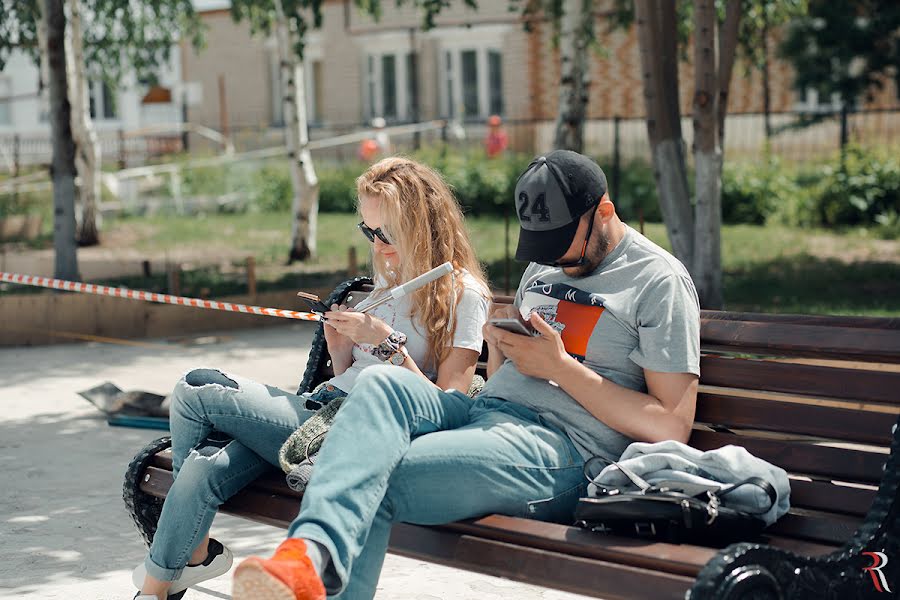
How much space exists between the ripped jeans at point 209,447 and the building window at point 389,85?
2634 cm

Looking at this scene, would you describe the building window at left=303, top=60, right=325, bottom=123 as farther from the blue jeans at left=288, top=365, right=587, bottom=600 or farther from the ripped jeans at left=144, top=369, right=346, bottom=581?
the blue jeans at left=288, top=365, right=587, bottom=600

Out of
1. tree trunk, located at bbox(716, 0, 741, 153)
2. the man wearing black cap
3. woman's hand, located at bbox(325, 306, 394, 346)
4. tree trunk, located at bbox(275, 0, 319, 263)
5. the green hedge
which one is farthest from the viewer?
the green hedge

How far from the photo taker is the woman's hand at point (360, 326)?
371 centimetres

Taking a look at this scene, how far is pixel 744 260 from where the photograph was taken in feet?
43.8

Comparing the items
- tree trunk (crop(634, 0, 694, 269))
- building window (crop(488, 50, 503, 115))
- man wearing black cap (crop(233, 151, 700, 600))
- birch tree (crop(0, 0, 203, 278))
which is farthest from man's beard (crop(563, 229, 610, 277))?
building window (crop(488, 50, 503, 115))

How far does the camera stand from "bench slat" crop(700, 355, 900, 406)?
10.4 feet

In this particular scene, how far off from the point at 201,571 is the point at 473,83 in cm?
2617

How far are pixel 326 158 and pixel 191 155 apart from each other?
2872 millimetres

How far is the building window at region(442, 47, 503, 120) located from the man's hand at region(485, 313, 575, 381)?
25697 mm

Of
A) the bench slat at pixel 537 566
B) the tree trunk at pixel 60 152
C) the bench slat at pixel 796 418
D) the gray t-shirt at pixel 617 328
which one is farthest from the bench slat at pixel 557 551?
the tree trunk at pixel 60 152

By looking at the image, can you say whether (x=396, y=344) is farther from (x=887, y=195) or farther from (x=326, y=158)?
(x=326, y=158)

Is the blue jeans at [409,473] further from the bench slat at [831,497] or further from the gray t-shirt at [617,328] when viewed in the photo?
the bench slat at [831,497]

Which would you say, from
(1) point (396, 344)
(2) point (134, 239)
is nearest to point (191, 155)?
(2) point (134, 239)

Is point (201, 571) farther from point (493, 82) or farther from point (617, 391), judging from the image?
point (493, 82)
